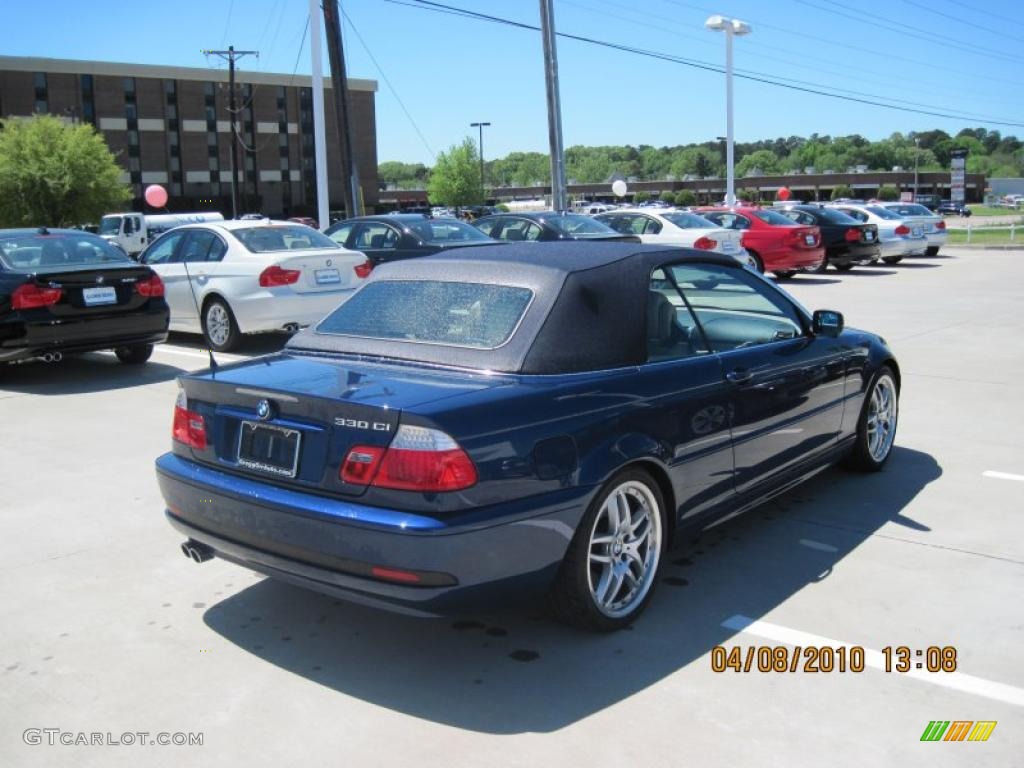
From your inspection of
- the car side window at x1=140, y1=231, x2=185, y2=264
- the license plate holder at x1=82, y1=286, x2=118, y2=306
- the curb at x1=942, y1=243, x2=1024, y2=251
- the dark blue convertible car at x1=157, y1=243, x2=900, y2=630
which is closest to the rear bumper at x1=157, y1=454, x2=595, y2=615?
the dark blue convertible car at x1=157, y1=243, x2=900, y2=630

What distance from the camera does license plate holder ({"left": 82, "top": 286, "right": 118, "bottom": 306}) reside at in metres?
9.48

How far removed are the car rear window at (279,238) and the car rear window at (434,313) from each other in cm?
679

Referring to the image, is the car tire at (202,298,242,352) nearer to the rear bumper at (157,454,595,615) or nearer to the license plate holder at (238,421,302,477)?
the license plate holder at (238,421,302,477)

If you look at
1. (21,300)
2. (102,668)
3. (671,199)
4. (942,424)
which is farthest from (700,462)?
(671,199)

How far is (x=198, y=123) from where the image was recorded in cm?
8369

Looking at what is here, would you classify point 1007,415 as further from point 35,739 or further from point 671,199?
point 671,199

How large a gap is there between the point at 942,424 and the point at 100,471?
622cm

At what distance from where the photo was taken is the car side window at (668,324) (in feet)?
14.2

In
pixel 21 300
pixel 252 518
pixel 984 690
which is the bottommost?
pixel 984 690

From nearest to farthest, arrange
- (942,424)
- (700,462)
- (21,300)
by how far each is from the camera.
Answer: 1. (700,462)
2. (942,424)
3. (21,300)

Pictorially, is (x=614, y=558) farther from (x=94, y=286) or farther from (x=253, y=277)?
(x=253, y=277)

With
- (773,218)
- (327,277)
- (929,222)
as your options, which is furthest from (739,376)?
(929,222)

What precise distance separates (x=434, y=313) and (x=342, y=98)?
20.5 meters

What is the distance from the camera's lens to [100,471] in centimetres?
647
